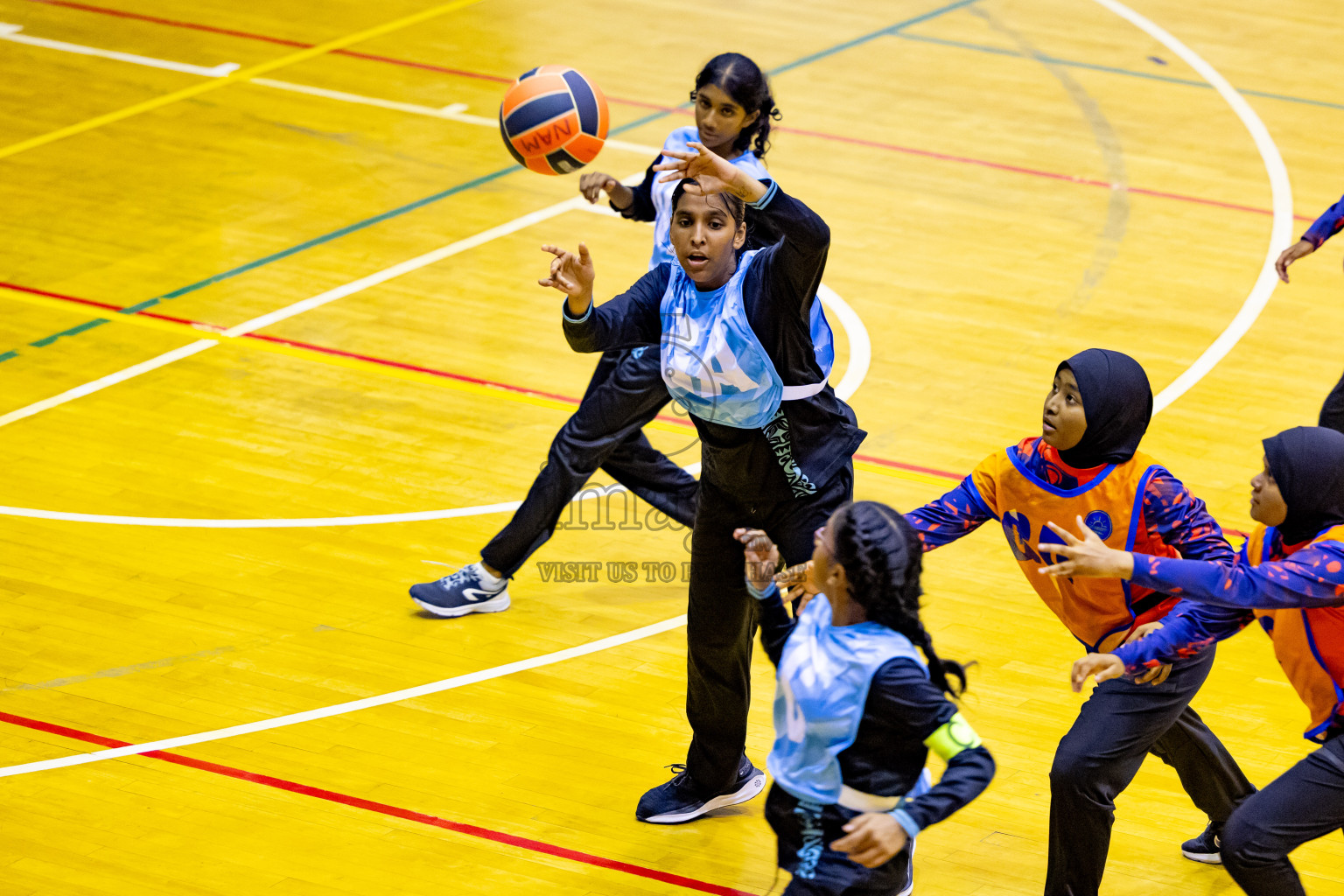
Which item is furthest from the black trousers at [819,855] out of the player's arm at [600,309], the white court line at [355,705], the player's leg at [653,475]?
the player's leg at [653,475]

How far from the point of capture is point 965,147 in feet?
42.6

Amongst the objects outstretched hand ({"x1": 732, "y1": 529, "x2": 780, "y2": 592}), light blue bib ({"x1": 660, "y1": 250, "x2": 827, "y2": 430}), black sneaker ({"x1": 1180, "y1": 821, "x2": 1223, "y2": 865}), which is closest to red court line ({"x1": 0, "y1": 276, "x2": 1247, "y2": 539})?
black sneaker ({"x1": 1180, "y1": 821, "x2": 1223, "y2": 865})

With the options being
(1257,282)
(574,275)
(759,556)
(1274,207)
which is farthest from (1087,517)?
(1274,207)

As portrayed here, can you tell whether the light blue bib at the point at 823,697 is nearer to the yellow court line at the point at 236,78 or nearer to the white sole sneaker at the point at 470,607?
the white sole sneaker at the point at 470,607

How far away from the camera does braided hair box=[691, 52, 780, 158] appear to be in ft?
21.2

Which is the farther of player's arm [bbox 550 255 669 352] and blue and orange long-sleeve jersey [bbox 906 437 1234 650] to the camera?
player's arm [bbox 550 255 669 352]

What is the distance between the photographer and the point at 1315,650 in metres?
4.76

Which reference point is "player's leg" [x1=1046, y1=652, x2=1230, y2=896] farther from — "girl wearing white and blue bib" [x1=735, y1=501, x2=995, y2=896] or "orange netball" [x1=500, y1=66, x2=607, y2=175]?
"orange netball" [x1=500, y1=66, x2=607, y2=175]

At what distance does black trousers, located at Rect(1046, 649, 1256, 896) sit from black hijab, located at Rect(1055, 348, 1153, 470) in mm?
673

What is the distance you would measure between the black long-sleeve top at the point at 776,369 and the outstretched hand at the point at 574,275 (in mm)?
99

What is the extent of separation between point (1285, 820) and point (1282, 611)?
598 millimetres

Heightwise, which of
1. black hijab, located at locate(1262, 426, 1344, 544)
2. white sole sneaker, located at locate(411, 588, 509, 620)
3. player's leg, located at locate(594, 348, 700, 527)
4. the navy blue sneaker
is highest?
black hijab, located at locate(1262, 426, 1344, 544)

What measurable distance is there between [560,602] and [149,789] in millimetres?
2114

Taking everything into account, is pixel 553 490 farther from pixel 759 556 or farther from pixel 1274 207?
pixel 1274 207
